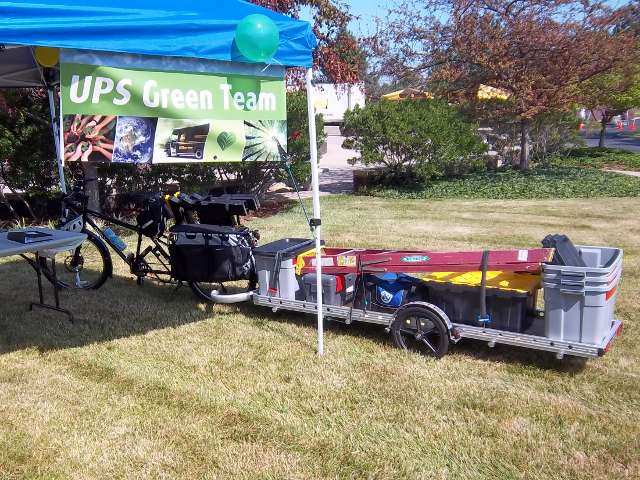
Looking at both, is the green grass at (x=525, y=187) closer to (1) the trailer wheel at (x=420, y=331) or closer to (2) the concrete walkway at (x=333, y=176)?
(2) the concrete walkway at (x=333, y=176)

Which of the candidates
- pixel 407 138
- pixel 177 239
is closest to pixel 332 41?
pixel 407 138

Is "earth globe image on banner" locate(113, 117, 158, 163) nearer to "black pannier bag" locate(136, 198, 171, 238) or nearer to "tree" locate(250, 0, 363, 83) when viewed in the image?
"black pannier bag" locate(136, 198, 171, 238)

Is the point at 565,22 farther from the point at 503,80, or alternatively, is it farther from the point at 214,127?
the point at 214,127

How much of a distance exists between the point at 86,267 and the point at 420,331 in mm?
4236

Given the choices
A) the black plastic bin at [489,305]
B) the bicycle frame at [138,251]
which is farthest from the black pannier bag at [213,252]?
the black plastic bin at [489,305]

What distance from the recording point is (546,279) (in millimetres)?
3689

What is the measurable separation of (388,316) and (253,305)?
1580 millimetres

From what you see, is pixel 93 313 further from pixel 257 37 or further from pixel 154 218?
pixel 257 37

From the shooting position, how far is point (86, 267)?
265 inches

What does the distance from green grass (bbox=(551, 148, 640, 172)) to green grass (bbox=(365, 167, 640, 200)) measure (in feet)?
12.8

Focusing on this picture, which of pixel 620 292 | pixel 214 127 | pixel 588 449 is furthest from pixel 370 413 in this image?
pixel 620 292

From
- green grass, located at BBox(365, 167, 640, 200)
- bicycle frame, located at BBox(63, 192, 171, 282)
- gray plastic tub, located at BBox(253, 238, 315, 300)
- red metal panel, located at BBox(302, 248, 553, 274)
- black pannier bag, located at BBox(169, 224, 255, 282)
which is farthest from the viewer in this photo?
green grass, located at BBox(365, 167, 640, 200)

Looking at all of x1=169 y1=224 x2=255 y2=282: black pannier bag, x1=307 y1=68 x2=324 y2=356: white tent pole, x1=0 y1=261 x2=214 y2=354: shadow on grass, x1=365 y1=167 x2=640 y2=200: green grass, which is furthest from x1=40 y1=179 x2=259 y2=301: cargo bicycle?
x1=365 y1=167 x2=640 y2=200: green grass

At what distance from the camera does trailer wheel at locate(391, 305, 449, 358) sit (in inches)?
159
